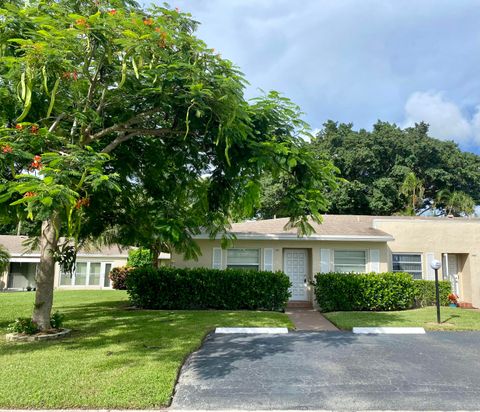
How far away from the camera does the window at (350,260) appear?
17125 millimetres

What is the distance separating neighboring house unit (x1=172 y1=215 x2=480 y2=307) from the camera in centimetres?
1677

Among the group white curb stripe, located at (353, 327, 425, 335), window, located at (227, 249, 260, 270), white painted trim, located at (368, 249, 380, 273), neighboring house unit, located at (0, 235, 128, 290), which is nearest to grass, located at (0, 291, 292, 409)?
white curb stripe, located at (353, 327, 425, 335)

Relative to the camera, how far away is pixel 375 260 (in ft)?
55.7

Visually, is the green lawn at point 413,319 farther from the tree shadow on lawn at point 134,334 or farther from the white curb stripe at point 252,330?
the tree shadow on lawn at point 134,334

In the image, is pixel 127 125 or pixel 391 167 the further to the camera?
pixel 391 167

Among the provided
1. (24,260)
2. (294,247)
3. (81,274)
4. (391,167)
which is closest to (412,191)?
(391,167)

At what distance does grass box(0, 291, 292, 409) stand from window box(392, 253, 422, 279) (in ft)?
26.9

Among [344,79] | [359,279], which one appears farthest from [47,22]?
[359,279]

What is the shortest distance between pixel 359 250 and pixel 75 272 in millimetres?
23981

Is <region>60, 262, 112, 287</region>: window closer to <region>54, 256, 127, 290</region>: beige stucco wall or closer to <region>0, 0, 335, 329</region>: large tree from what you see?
<region>54, 256, 127, 290</region>: beige stucco wall

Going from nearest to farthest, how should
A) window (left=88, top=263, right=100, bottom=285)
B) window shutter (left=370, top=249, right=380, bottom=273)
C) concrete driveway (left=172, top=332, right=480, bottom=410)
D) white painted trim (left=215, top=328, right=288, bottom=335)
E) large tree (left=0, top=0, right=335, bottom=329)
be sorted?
1. concrete driveway (left=172, top=332, right=480, bottom=410)
2. large tree (left=0, top=0, right=335, bottom=329)
3. white painted trim (left=215, top=328, right=288, bottom=335)
4. window shutter (left=370, top=249, right=380, bottom=273)
5. window (left=88, top=263, right=100, bottom=285)

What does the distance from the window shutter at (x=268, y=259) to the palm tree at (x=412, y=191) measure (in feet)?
49.0

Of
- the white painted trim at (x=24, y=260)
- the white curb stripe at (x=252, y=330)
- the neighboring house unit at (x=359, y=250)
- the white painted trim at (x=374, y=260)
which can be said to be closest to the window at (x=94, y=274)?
the white painted trim at (x=24, y=260)

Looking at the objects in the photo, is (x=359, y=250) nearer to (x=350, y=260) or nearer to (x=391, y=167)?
(x=350, y=260)
